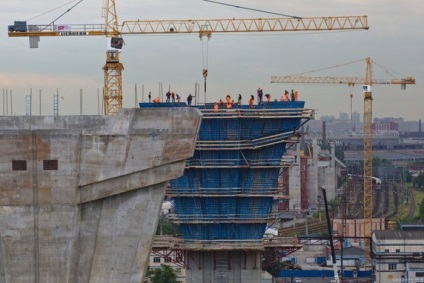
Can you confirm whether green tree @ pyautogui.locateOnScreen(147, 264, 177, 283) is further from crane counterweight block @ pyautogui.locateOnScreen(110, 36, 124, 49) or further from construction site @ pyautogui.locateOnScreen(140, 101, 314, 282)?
construction site @ pyautogui.locateOnScreen(140, 101, 314, 282)

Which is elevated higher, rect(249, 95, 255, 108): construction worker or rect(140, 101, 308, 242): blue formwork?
rect(249, 95, 255, 108): construction worker

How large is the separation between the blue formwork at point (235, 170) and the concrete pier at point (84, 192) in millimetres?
28006

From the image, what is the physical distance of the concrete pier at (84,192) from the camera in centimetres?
4906

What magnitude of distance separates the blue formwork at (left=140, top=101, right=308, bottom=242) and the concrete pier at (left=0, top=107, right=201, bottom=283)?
2801 centimetres

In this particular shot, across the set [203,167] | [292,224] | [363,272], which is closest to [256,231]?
[203,167]

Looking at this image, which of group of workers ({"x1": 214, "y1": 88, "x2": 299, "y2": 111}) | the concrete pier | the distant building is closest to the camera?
the concrete pier

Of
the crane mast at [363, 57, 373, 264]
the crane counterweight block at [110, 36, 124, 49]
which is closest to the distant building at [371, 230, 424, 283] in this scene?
the crane mast at [363, 57, 373, 264]

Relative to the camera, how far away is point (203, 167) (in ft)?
256

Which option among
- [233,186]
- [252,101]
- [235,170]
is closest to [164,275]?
[233,186]

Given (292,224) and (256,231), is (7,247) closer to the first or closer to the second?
(256,231)

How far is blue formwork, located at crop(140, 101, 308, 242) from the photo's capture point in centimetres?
7750

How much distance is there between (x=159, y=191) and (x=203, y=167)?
2826 centimetres

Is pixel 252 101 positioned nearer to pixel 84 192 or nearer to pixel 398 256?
pixel 84 192

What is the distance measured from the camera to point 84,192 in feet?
161
